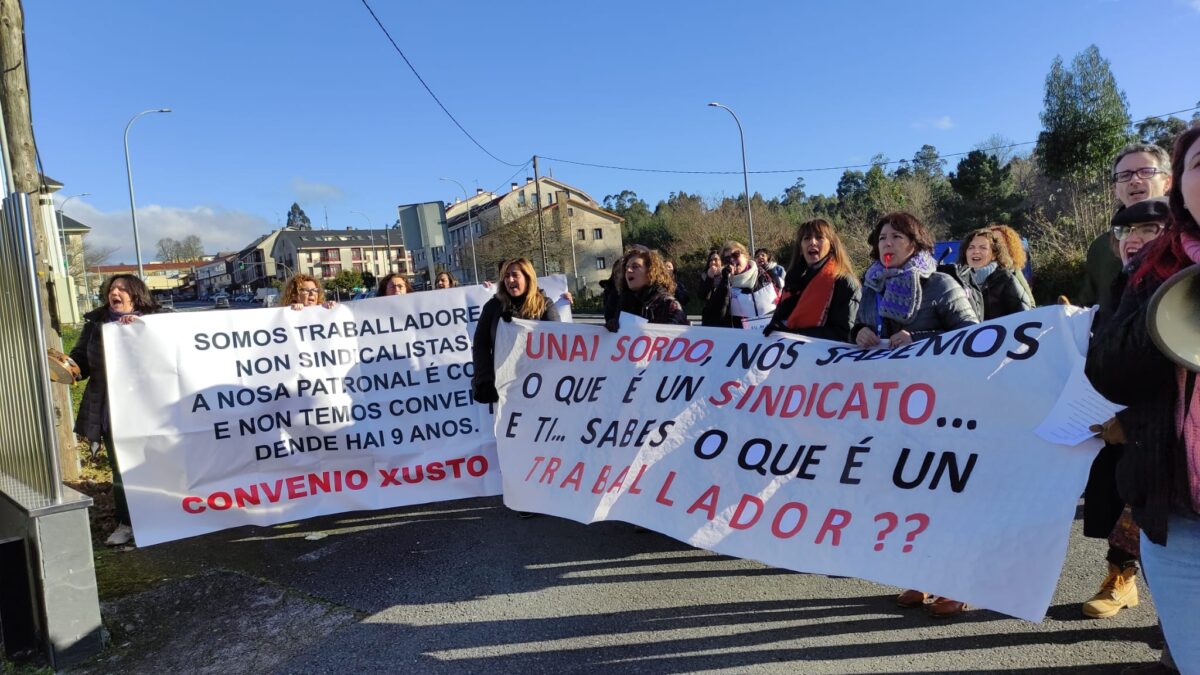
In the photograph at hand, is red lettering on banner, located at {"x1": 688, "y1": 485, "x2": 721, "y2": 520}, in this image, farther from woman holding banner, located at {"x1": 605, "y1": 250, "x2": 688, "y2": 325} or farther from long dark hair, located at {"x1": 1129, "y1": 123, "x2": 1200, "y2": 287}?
long dark hair, located at {"x1": 1129, "y1": 123, "x2": 1200, "y2": 287}

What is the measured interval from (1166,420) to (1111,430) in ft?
1.38

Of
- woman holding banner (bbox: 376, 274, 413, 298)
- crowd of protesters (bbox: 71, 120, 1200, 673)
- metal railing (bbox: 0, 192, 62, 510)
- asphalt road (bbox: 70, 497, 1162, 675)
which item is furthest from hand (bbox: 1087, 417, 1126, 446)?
woman holding banner (bbox: 376, 274, 413, 298)

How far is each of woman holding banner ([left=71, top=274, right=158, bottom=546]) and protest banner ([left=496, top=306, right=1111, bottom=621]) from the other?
99.5 inches

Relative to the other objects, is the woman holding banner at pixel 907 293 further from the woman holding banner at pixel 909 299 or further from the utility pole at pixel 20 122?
the utility pole at pixel 20 122

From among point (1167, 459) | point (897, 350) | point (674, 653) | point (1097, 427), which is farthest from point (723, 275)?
point (1167, 459)

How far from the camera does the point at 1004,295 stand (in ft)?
14.9

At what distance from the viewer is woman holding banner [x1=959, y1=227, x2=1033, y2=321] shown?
451 centimetres

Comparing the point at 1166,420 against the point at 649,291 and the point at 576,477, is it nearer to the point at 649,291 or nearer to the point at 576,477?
the point at 576,477

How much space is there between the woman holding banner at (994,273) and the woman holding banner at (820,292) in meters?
1.12

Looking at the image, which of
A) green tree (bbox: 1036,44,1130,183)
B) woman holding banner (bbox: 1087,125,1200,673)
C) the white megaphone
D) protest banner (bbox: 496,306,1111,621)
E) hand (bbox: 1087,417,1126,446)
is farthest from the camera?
green tree (bbox: 1036,44,1130,183)

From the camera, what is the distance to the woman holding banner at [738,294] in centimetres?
671

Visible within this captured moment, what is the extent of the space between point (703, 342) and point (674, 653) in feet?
4.87

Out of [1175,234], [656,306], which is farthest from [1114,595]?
[656,306]

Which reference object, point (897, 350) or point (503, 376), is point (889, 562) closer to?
point (897, 350)
